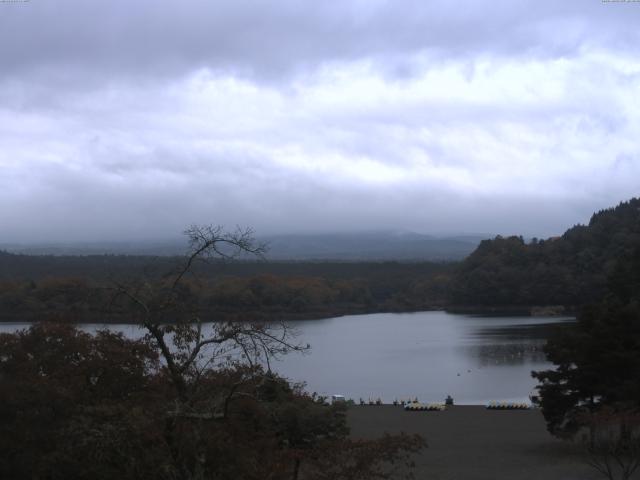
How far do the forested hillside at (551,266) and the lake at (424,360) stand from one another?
9396 mm

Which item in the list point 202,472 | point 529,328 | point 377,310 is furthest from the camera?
point 377,310

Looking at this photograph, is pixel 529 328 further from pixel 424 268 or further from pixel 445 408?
pixel 424 268

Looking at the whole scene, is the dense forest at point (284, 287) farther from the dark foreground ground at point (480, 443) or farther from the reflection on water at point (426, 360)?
the dark foreground ground at point (480, 443)

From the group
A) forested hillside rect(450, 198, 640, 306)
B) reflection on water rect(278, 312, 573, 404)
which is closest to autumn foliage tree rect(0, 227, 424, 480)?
reflection on water rect(278, 312, 573, 404)

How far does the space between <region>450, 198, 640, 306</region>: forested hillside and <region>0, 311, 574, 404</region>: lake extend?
940 centimetres

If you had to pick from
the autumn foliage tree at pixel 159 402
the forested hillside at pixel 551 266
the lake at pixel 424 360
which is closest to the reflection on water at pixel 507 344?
the lake at pixel 424 360

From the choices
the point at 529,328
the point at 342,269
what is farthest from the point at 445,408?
the point at 342,269

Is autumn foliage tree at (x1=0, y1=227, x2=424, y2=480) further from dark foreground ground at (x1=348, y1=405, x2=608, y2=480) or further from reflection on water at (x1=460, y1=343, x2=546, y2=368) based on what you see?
reflection on water at (x1=460, y1=343, x2=546, y2=368)

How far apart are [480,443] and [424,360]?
75.5 feet

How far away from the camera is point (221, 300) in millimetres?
64688

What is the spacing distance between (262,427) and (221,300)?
57.3 m

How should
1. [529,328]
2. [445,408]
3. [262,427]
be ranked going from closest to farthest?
[262,427], [445,408], [529,328]

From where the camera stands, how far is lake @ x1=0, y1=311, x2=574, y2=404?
30094 mm

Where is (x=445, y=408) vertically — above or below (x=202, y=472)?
below
